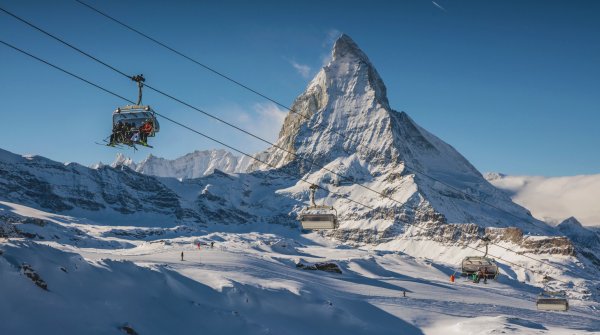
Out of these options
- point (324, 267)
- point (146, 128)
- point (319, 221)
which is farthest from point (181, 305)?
point (324, 267)

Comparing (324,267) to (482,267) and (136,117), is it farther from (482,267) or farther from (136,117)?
(136,117)

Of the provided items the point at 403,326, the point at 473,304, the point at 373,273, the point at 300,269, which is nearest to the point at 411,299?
the point at 473,304

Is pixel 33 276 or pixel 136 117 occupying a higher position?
pixel 136 117

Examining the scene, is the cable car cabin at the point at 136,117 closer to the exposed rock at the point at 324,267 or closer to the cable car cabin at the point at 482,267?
the cable car cabin at the point at 482,267

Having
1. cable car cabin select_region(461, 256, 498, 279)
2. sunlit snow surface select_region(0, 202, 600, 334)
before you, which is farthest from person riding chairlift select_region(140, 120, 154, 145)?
cable car cabin select_region(461, 256, 498, 279)

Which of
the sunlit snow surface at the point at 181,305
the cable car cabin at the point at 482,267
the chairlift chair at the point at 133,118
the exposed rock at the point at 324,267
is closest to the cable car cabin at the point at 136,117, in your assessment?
the chairlift chair at the point at 133,118

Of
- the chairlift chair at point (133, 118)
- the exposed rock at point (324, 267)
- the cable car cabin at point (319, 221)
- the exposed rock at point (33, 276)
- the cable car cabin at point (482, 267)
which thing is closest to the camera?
the chairlift chair at point (133, 118)

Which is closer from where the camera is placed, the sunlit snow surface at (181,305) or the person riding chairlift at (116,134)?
the person riding chairlift at (116,134)
